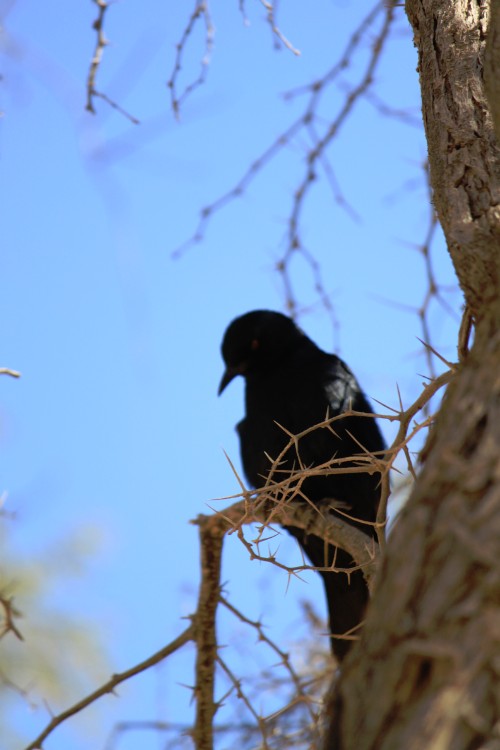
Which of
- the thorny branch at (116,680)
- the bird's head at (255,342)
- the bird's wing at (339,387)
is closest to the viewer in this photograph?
the thorny branch at (116,680)

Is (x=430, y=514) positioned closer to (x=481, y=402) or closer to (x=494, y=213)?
(x=481, y=402)

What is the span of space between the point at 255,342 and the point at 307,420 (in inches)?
34.6

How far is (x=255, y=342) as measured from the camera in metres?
6.20

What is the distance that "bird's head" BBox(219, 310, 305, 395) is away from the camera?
20.3 feet

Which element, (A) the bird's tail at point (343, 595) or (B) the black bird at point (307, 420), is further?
(B) the black bird at point (307, 420)

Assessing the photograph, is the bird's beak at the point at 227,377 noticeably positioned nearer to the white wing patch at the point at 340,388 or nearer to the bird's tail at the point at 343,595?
the white wing patch at the point at 340,388

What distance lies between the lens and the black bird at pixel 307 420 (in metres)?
4.98

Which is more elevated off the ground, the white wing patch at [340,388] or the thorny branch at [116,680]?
the white wing patch at [340,388]

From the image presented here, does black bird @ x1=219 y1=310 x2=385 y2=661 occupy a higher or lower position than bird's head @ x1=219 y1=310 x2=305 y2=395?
lower

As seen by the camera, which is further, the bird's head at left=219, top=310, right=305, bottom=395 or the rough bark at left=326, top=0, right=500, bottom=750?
the bird's head at left=219, top=310, right=305, bottom=395

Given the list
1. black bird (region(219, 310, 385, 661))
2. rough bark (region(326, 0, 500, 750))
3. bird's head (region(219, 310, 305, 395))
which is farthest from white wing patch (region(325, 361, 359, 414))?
rough bark (region(326, 0, 500, 750))

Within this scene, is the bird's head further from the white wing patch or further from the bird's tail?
the bird's tail

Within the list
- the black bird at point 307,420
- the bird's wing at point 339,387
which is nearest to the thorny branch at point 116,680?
the black bird at point 307,420

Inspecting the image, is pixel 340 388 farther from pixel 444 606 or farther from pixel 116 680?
pixel 444 606
